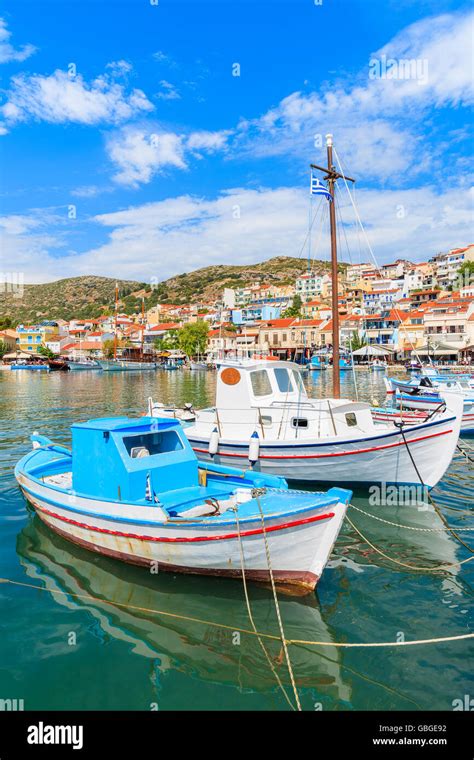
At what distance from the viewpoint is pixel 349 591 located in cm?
779

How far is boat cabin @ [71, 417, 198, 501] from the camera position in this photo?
8.77m

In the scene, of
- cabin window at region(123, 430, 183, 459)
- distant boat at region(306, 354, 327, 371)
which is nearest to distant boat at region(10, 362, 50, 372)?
distant boat at region(306, 354, 327, 371)

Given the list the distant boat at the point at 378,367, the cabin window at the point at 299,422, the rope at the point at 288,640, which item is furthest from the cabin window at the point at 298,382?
the distant boat at the point at 378,367

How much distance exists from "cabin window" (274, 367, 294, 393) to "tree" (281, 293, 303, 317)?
358 feet

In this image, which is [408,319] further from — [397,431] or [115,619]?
[115,619]

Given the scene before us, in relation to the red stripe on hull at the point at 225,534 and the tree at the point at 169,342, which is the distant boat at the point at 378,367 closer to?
the tree at the point at 169,342

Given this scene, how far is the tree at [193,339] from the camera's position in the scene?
342 ft

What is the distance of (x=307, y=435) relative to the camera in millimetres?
14047

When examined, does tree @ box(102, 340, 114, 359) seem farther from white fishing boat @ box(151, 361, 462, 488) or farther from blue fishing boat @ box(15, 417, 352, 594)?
blue fishing boat @ box(15, 417, 352, 594)

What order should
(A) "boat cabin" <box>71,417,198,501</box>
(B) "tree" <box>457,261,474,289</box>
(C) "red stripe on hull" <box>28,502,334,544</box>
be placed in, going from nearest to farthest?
(C) "red stripe on hull" <box>28,502,334,544</box>
(A) "boat cabin" <box>71,417,198,501</box>
(B) "tree" <box>457,261,474,289</box>

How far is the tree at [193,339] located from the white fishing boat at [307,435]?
88.0 meters

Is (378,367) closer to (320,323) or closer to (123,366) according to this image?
(320,323)
